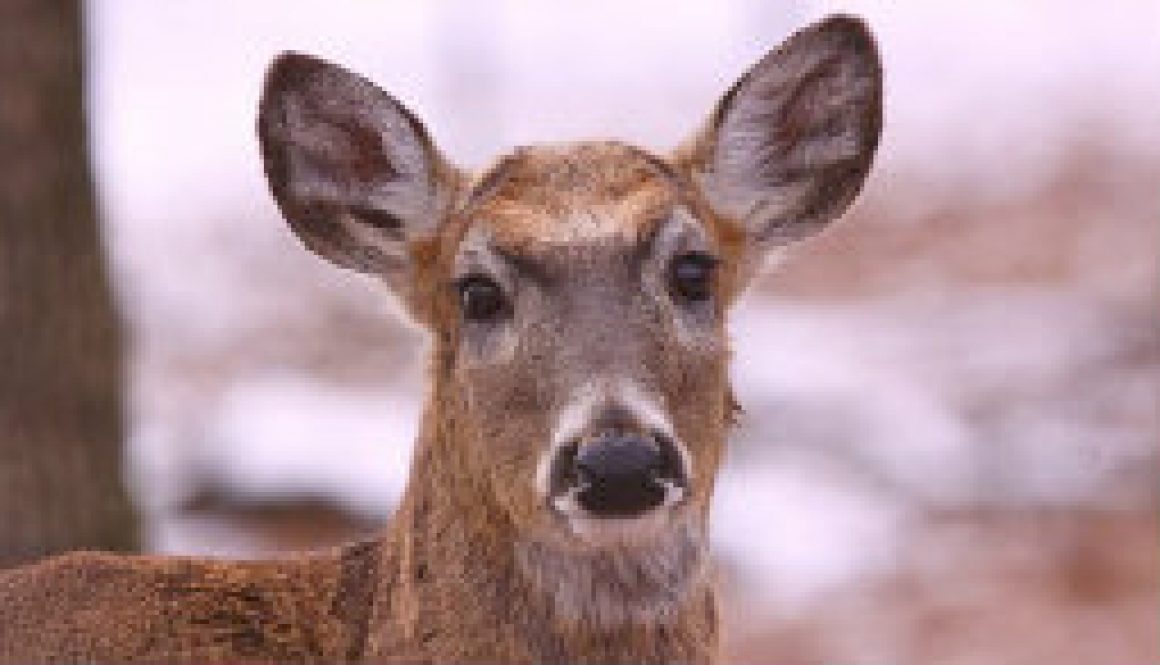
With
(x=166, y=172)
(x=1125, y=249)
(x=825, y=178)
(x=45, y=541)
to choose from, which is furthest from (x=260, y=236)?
(x=825, y=178)

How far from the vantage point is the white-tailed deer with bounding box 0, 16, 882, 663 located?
710cm

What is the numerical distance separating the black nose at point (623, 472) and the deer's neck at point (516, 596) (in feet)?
1.06

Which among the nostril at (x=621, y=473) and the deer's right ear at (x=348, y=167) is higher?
the deer's right ear at (x=348, y=167)

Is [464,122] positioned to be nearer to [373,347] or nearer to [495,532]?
[373,347]

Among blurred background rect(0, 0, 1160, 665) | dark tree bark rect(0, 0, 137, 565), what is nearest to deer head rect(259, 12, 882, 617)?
blurred background rect(0, 0, 1160, 665)

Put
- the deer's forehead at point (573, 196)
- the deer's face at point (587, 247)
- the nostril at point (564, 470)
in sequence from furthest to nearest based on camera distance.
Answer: the deer's forehead at point (573, 196) → the deer's face at point (587, 247) → the nostril at point (564, 470)

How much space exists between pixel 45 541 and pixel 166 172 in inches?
666

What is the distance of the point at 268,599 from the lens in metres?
7.44

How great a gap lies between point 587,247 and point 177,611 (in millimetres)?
1191

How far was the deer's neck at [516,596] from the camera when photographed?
23.7 ft

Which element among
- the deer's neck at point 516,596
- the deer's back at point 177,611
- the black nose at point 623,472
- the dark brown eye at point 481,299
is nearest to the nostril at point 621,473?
the black nose at point 623,472

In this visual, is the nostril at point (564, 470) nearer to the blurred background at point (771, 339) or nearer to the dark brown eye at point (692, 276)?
the dark brown eye at point (692, 276)

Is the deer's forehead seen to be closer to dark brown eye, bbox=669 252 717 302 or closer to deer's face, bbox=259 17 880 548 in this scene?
deer's face, bbox=259 17 880 548

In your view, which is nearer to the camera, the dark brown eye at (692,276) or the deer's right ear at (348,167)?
the dark brown eye at (692,276)
